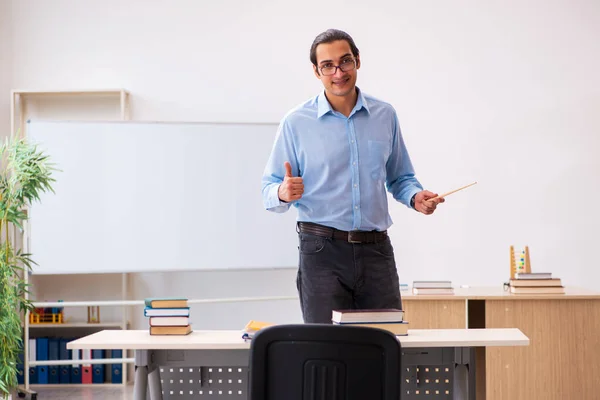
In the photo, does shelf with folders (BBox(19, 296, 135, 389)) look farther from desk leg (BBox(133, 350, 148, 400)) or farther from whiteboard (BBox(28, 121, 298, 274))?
desk leg (BBox(133, 350, 148, 400))

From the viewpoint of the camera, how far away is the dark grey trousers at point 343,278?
2.56 m

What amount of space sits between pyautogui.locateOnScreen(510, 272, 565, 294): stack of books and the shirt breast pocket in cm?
196

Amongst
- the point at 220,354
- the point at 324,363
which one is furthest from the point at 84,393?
the point at 324,363

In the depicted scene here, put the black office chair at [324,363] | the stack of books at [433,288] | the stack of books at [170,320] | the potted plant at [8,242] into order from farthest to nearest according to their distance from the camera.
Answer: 1. the potted plant at [8,242]
2. the stack of books at [433,288]
3. the stack of books at [170,320]
4. the black office chair at [324,363]

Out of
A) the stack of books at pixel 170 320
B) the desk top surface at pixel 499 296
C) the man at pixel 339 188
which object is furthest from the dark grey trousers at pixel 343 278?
the desk top surface at pixel 499 296

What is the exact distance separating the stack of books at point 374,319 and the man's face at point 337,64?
74cm

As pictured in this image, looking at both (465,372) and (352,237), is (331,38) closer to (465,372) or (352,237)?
(352,237)

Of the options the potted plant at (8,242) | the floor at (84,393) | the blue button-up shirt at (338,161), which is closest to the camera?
the blue button-up shirt at (338,161)

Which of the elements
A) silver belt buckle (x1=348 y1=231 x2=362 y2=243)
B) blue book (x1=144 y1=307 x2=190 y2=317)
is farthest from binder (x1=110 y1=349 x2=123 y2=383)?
silver belt buckle (x1=348 y1=231 x2=362 y2=243)

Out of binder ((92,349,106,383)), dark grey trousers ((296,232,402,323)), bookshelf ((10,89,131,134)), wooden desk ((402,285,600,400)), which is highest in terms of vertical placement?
bookshelf ((10,89,131,134))

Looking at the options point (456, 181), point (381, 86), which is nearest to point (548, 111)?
point (456, 181)

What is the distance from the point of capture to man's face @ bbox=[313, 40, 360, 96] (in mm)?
2580

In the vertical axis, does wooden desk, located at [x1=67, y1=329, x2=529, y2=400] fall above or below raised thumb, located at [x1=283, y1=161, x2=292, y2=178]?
below

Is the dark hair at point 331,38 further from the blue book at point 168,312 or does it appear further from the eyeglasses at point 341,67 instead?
the blue book at point 168,312
